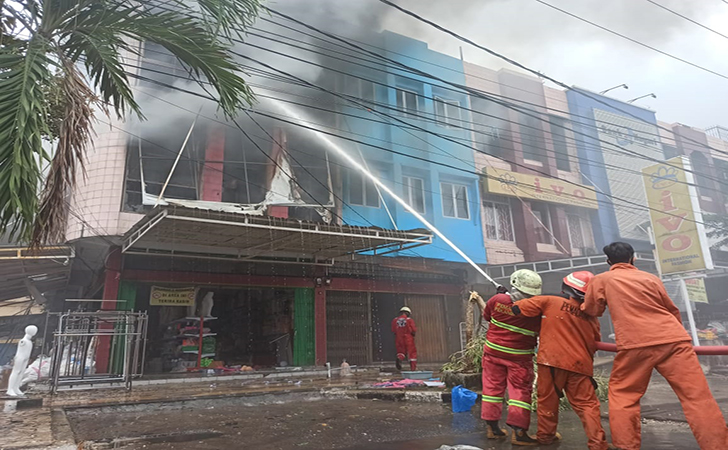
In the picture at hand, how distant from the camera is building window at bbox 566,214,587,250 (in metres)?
19.9

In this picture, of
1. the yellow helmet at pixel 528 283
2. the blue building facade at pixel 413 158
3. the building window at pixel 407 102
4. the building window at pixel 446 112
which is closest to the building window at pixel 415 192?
the blue building facade at pixel 413 158

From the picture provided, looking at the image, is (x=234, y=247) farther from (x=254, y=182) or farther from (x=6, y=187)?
(x=6, y=187)

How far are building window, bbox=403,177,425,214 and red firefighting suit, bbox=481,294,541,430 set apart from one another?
1271 centimetres

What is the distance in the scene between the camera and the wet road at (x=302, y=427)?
3.77m

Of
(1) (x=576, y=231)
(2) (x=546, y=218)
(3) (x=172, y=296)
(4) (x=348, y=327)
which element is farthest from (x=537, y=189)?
(3) (x=172, y=296)

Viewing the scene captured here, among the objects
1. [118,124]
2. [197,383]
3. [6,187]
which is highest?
[118,124]

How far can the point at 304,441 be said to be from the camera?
394 centimetres

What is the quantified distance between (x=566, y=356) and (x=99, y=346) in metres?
11.0

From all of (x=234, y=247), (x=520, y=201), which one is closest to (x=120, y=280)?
(x=234, y=247)

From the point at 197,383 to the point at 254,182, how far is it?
5.79 m

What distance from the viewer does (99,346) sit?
35.7ft

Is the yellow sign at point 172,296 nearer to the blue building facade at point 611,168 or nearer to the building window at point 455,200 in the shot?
the building window at point 455,200

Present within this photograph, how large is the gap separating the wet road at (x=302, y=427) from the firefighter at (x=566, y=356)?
31cm

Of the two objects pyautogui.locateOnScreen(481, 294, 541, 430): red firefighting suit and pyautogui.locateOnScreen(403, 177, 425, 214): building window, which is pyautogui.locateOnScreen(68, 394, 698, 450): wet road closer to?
pyautogui.locateOnScreen(481, 294, 541, 430): red firefighting suit
